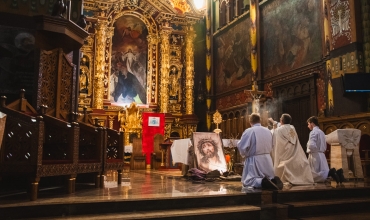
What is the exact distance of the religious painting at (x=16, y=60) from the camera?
20.1ft

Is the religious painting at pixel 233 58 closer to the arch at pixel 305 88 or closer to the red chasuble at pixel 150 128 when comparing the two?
the arch at pixel 305 88

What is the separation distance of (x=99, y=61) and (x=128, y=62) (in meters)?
1.40

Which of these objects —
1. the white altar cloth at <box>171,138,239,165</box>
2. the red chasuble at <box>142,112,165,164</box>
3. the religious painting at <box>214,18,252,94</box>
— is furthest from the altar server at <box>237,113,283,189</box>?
the religious painting at <box>214,18,252,94</box>

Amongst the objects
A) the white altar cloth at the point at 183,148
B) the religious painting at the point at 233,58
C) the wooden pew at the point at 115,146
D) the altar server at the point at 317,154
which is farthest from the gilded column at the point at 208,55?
the wooden pew at the point at 115,146

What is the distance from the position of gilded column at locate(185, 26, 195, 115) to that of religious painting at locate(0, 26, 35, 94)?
10.9m

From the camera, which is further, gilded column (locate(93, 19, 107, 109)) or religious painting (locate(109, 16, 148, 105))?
religious painting (locate(109, 16, 148, 105))

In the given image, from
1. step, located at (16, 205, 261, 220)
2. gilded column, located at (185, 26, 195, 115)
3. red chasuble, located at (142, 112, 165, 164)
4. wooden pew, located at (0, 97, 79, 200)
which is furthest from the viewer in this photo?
gilded column, located at (185, 26, 195, 115)

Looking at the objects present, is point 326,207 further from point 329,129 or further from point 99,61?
point 99,61

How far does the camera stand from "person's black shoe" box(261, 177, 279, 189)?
5402 millimetres

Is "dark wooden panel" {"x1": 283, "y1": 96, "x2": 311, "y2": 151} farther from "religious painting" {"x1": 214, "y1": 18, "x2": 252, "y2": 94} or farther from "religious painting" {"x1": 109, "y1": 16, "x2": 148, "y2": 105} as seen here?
"religious painting" {"x1": 109, "y1": 16, "x2": 148, "y2": 105}

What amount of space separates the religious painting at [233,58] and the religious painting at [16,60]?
984cm

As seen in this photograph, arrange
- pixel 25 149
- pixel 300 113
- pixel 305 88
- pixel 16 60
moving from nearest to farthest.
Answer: pixel 25 149
pixel 16 60
pixel 305 88
pixel 300 113

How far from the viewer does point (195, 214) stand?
4312 mm

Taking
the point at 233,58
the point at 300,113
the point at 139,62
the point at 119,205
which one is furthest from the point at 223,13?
the point at 119,205
